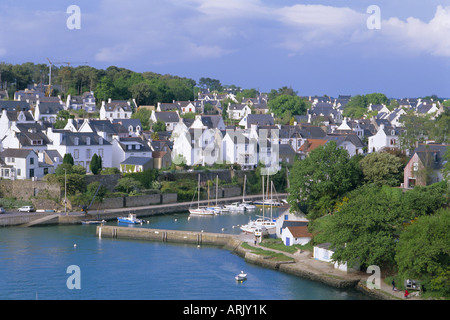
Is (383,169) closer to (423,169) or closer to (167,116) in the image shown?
(423,169)

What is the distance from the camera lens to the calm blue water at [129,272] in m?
19.6

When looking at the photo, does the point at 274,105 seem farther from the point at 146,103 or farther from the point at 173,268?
the point at 173,268

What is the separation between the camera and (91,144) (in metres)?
35.5

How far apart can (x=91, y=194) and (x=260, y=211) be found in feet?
24.9

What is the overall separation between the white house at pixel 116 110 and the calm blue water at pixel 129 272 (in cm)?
2499

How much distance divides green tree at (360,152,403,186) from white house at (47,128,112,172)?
1278cm

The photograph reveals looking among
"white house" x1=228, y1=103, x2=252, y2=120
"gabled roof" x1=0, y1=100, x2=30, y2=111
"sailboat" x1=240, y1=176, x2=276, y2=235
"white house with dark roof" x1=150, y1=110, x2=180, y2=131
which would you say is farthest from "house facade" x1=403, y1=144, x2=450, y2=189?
"white house" x1=228, y1=103, x2=252, y2=120

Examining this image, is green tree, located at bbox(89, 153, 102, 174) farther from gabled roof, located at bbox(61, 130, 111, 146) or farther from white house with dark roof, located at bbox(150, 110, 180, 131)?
white house with dark roof, located at bbox(150, 110, 180, 131)

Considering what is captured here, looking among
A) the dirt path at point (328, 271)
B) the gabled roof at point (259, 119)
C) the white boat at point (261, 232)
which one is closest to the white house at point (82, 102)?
the gabled roof at point (259, 119)

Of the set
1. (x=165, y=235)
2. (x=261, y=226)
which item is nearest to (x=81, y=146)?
(x=165, y=235)

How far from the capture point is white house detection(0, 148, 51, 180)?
3272 cm

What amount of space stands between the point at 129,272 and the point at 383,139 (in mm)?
26229

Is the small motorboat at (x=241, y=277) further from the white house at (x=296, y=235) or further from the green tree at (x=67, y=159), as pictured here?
the green tree at (x=67, y=159)
